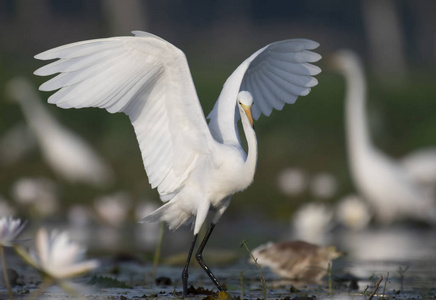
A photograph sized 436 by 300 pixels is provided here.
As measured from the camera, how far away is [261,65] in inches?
243

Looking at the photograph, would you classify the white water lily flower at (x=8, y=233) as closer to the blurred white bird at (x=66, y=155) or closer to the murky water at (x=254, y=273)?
the murky water at (x=254, y=273)

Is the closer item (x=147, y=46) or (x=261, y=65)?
Answer: (x=147, y=46)

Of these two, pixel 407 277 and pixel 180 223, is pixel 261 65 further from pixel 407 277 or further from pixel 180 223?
pixel 407 277

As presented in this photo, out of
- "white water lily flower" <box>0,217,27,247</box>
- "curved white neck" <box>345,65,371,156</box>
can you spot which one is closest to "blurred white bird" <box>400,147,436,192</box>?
"curved white neck" <box>345,65,371,156</box>

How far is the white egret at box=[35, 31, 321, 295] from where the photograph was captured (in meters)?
4.98

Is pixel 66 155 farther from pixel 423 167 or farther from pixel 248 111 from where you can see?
pixel 248 111

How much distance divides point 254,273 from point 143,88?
1.77 metres

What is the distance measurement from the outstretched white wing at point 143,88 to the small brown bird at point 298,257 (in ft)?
2.91

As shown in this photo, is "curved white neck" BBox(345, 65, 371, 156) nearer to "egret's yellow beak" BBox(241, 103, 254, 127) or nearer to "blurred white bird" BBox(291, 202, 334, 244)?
"blurred white bird" BBox(291, 202, 334, 244)

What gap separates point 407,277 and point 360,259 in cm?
103

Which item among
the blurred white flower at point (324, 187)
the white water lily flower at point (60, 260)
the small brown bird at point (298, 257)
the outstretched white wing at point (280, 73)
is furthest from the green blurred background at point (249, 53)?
the white water lily flower at point (60, 260)

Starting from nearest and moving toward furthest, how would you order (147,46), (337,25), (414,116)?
(147,46) → (414,116) → (337,25)

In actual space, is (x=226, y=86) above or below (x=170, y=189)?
above

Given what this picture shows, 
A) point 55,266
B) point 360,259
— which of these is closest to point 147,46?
point 55,266
